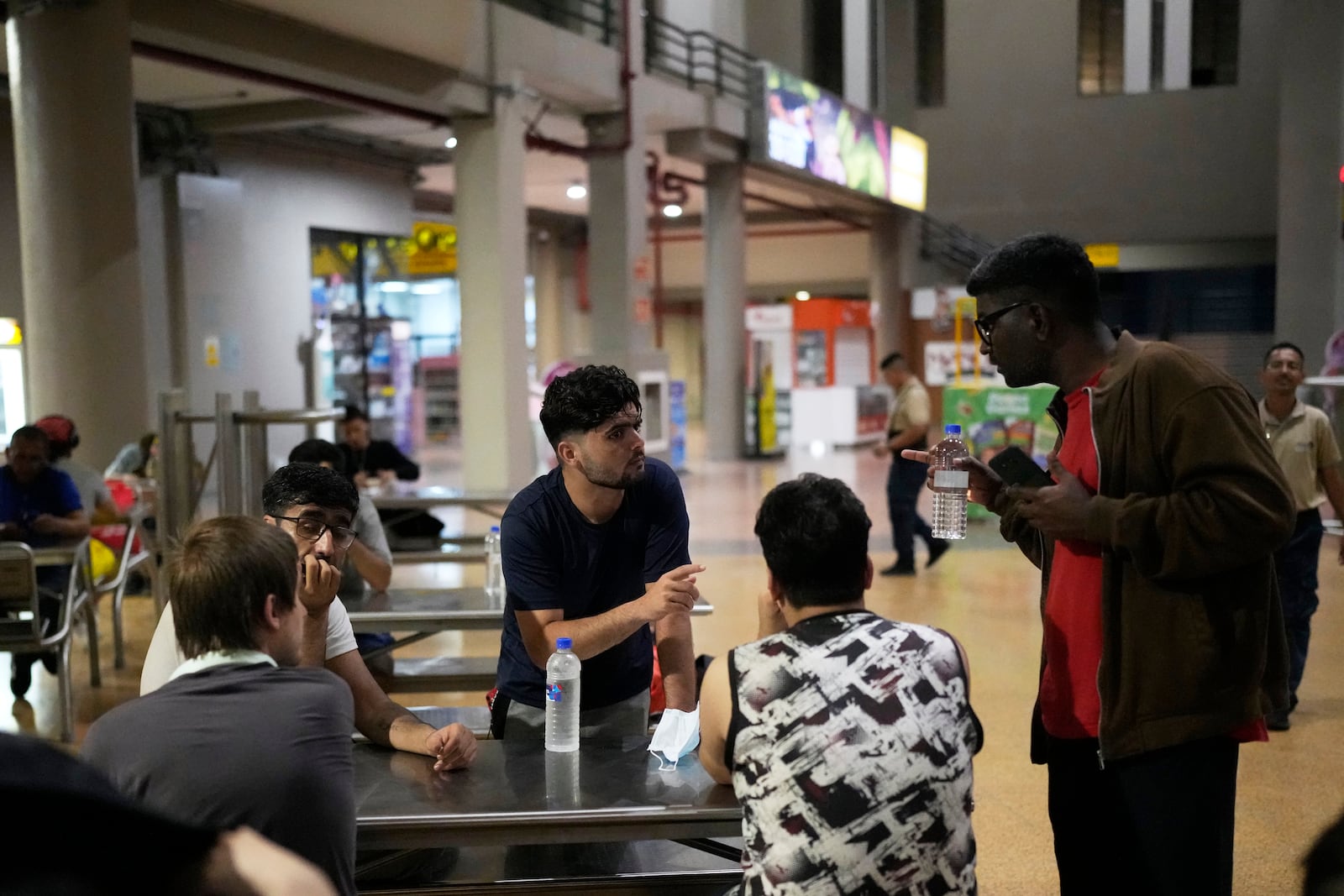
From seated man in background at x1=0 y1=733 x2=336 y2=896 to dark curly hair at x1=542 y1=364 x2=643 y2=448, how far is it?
185 cm

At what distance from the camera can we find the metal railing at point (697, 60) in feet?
47.8

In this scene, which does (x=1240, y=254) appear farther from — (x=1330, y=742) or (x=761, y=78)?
(x=1330, y=742)

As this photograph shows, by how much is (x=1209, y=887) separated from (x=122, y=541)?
654 cm

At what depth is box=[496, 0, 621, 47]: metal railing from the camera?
1283 cm

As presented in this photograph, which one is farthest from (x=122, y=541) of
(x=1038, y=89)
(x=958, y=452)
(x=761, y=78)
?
(x=1038, y=89)

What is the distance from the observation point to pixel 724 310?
17875 mm

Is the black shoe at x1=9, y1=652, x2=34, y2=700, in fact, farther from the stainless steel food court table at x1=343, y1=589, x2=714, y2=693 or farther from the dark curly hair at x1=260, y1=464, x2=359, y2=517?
the dark curly hair at x1=260, y1=464, x2=359, y2=517

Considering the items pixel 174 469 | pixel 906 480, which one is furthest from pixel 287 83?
pixel 906 480

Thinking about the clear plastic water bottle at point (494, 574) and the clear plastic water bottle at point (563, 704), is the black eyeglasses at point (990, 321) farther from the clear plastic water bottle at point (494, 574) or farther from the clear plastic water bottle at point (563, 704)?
the clear plastic water bottle at point (494, 574)

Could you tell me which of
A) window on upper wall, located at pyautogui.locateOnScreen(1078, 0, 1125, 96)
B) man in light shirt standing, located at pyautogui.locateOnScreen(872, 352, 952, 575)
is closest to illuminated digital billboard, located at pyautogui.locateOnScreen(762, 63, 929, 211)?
window on upper wall, located at pyautogui.locateOnScreen(1078, 0, 1125, 96)

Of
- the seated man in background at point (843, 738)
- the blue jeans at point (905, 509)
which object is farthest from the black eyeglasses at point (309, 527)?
the blue jeans at point (905, 509)

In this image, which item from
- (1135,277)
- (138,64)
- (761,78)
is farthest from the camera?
(1135,277)

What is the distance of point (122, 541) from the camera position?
7180mm

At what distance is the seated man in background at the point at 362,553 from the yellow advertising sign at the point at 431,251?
13.7 m
